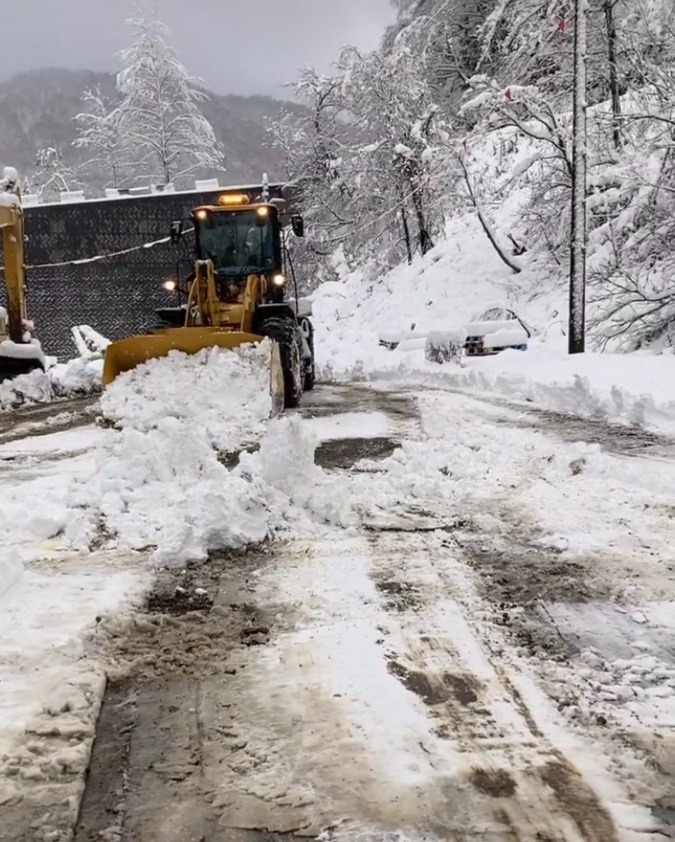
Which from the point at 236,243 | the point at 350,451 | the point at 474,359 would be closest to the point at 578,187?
the point at 474,359

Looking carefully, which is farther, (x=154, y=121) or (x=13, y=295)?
(x=154, y=121)

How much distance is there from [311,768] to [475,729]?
0.53m

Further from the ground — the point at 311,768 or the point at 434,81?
the point at 434,81

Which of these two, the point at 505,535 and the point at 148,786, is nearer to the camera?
the point at 148,786

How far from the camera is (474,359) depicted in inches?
568

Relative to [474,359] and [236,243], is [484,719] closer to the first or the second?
[236,243]

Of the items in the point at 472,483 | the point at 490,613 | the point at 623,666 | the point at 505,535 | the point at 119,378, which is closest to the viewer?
the point at 623,666

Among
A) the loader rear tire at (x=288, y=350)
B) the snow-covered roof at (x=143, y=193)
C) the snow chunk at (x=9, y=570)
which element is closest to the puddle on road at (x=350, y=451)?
the loader rear tire at (x=288, y=350)

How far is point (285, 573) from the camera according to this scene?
11.8 ft

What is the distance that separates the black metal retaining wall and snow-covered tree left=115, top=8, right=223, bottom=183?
1574cm

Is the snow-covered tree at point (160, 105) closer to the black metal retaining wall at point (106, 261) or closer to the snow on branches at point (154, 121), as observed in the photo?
the snow on branches at point (154, 121)

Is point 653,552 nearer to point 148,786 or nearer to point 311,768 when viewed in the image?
point 311,768

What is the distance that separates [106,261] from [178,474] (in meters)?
21.5

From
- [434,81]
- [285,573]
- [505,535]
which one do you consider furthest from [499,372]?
[434,81]
